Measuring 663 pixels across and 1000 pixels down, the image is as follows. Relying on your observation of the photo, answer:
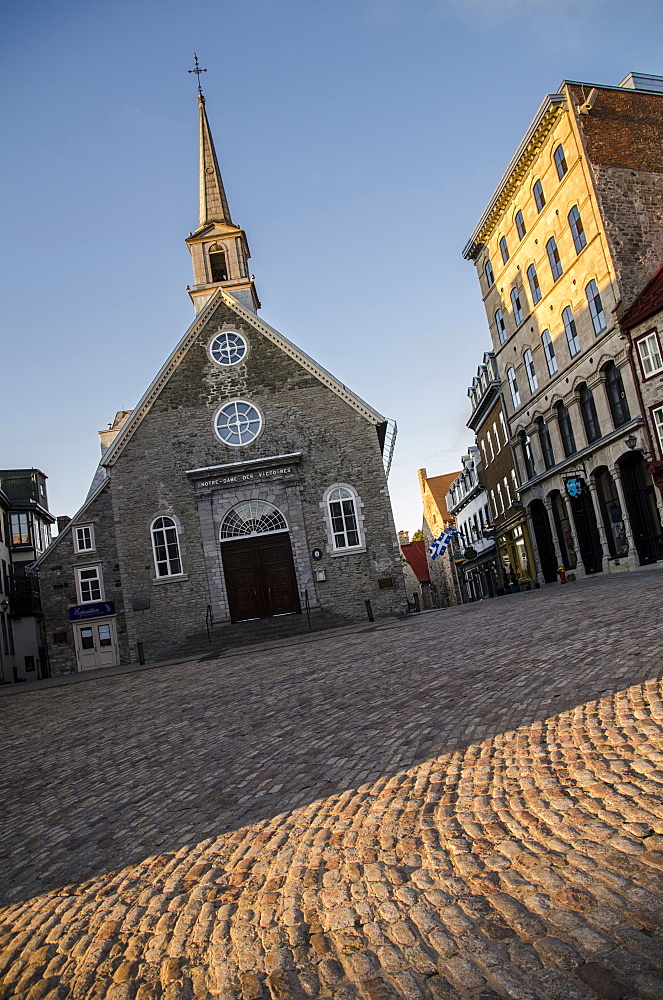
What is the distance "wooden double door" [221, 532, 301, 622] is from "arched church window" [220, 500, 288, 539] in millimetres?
497

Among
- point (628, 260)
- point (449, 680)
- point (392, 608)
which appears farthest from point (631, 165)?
point (449, 680)

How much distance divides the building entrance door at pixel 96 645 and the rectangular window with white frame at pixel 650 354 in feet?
78.0

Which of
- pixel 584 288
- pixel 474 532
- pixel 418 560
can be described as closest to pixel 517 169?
pixel 584 288

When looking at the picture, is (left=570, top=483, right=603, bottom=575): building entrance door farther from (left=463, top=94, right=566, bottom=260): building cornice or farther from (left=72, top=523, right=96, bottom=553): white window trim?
(left=72, top=523, right=96, bottom=553): white window trim

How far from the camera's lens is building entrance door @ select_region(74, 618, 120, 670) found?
30.9 meters

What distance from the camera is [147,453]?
2791cm

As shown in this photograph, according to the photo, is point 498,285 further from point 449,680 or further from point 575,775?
point 575,775

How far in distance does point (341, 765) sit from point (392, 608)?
21.1 meters

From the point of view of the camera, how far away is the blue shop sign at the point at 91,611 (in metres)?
30.7

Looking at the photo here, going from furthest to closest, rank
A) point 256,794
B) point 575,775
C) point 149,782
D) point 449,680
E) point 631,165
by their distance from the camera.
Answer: point 631,165, point 449,680, point 149,782, point 256,794, point 575,775

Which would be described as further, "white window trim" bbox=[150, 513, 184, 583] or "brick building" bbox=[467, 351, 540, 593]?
"brick building" bbox=[467, 351, 540, 593]

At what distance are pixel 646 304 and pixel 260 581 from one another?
1702cm

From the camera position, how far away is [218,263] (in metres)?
32.3

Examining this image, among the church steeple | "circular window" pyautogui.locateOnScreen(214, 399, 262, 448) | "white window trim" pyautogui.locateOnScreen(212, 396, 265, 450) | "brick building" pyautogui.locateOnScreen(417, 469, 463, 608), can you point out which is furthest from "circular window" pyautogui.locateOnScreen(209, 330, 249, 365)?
"brick building" pyautogui.locateOnScreen(417, 469, 463, 608)
